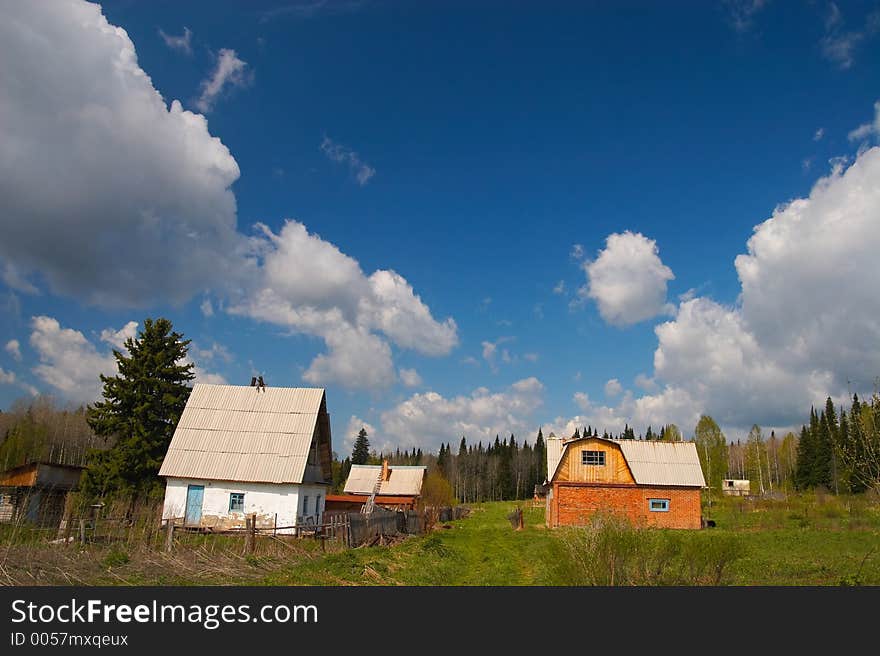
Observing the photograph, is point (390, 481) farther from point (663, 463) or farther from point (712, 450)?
point (712, 450)

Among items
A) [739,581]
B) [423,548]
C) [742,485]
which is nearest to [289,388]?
[423,548]

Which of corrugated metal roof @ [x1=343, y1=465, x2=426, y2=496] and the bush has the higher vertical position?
the bush

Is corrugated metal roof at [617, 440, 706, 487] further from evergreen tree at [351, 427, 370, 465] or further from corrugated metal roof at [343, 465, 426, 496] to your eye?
evergreen tree at [351, 427, 370, 465]

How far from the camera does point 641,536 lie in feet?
32.5

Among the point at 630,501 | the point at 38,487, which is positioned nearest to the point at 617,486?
the point at 630,501

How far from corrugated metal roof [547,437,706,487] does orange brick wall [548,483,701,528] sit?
0.53m

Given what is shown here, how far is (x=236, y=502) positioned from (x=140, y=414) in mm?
7412

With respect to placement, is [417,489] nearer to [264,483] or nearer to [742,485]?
[264,483]

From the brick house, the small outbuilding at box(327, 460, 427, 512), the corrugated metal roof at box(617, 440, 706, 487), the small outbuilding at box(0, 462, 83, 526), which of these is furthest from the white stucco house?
the small outbuilding at box(327, 460, 427, 512)

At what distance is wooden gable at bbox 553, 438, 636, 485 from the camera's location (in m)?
35.2

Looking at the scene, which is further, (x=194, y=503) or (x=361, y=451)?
(x=361, y=451)

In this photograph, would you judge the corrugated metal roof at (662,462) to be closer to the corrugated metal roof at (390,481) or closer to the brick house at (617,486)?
the brick house at (617,486)

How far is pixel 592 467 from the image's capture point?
3544cm
